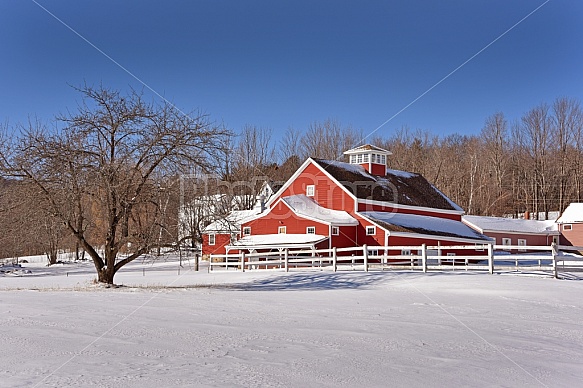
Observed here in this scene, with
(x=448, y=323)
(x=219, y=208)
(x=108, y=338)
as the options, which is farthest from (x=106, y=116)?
(x=448, y=323)

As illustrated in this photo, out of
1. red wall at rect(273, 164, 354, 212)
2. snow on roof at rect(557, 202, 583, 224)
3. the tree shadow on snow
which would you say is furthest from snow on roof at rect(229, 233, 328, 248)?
snow on roof at rect(557, 202, 583, 224)

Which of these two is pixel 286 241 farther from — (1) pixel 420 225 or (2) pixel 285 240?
(1) pixel 420 225

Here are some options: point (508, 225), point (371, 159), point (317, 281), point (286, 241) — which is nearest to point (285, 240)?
point (286, 241)

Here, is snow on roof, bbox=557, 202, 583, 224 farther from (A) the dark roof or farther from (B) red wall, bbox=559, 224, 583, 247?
(A) the dark roof

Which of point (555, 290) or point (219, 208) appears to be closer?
point (555, 290)

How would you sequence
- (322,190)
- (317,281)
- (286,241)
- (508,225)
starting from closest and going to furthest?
(317,281)
(286,241)
(322,190)
(508,225)

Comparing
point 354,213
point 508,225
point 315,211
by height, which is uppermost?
point 315,211

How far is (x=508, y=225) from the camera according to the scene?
58.1m


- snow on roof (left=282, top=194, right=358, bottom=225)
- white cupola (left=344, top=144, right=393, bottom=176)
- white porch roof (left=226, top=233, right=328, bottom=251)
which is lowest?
white porch roof (left=226, top=233, right=328, bottom=251)

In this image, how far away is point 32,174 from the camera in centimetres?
1694

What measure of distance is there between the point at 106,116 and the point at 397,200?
28449 mm

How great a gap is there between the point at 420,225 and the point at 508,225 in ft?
74.0

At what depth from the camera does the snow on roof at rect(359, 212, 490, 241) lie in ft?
124

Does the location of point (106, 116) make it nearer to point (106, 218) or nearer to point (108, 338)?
point (106, 218)
